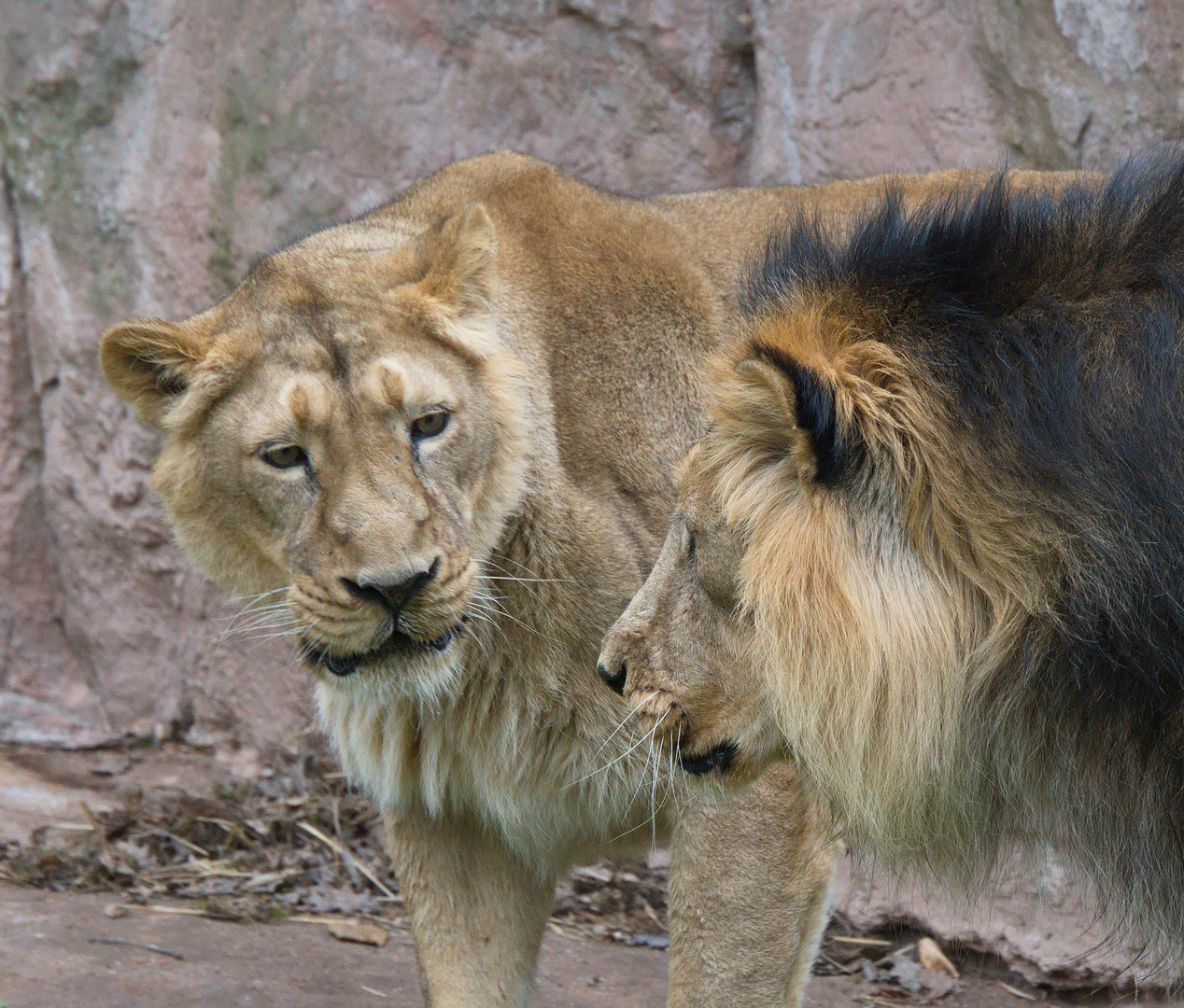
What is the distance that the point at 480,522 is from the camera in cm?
381

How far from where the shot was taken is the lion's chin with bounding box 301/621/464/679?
11.7 ft

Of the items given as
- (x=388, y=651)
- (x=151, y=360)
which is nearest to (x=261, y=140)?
(x=151, y=360)

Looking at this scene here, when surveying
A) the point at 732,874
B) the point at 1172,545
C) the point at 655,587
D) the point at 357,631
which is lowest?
the point at 732,874

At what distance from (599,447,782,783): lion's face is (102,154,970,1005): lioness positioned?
0.45 meters

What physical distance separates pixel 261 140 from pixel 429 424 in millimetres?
3444

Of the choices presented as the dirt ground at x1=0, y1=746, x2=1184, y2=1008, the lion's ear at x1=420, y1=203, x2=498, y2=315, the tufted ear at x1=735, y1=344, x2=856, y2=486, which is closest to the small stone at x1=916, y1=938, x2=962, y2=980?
the dirt ground at x1=0, y1=746, x2=1184, y2=1008

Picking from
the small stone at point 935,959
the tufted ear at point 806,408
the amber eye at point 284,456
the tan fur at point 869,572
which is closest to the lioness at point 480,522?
the amber eye at point 284,456

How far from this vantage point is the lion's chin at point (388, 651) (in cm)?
358

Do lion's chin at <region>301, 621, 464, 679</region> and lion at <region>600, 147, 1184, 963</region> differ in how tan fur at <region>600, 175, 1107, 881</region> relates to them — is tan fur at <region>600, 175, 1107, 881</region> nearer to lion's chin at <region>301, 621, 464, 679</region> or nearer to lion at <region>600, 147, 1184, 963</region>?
lion at <region>600, 147, 1184, 963</region>

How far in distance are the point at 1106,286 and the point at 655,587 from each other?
3.58ft

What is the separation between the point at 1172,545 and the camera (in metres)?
2.42

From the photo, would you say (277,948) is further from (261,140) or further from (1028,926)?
(261,140)

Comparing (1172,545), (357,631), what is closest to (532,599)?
(357,631)

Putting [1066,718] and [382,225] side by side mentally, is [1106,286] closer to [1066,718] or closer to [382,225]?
[1066,718]
